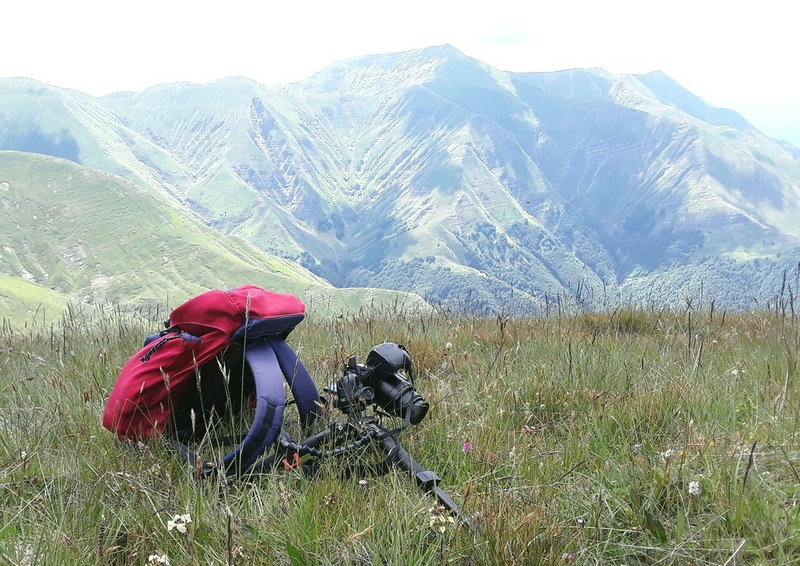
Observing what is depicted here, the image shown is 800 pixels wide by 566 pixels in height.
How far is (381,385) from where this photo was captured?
318 cm

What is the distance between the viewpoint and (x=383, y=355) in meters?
3.14

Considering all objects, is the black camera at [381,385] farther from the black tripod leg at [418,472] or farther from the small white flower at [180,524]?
the small white flower at [180,524]

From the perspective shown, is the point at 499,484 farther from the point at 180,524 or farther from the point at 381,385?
Answer: the point at 180,524

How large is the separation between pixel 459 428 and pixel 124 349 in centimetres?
417

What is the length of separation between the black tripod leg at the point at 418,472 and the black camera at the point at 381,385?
160 millimetres

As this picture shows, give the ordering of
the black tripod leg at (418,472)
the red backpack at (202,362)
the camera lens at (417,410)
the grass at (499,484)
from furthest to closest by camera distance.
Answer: the red backpack at (202,362) < the camera lens at (417,410) < the black tripod leg at (418,472) < the grass at (499,484)

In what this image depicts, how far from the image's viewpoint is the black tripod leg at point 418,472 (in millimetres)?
2219

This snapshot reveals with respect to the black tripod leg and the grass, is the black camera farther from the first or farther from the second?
the grass

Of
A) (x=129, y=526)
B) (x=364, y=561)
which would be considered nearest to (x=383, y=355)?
(x=364, y=561)

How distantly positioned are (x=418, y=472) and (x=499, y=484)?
390 mm

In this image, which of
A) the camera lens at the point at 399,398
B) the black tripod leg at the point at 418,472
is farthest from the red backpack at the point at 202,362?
the black tripod leg at the point at 418,472

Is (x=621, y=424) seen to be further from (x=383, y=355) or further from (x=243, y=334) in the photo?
(x=243, y=334)

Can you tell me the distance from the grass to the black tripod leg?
6 centimetres

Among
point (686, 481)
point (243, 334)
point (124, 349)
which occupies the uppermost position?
point (243, 334)
